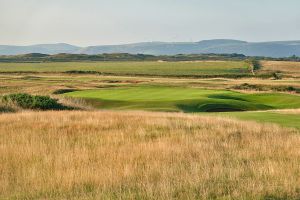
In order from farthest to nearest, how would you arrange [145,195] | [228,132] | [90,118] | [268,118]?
1. [268,118]
2. [90,118]
3. [228,132]
4. [145,195]

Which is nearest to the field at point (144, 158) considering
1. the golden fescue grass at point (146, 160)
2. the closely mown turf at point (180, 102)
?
the golden fescue grass at point (146, 160)

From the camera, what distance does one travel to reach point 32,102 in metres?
30.6

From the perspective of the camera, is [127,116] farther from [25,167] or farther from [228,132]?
[25,167]

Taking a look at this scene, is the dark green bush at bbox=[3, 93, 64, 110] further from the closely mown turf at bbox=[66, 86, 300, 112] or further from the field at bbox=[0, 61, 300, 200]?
the field at bbox=[0, 61, 300, 200]

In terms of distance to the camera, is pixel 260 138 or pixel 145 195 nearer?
pixel 145 195

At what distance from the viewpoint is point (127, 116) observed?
22.9 meters

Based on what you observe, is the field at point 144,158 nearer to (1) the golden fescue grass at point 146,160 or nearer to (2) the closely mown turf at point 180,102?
(1) the golden fescue grass at point 146,160

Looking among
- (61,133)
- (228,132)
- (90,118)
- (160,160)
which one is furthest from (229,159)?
(90,118)

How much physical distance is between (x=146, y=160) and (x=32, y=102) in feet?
63.7

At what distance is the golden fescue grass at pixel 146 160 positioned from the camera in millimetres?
9375

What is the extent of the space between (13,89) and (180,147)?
2384 inches

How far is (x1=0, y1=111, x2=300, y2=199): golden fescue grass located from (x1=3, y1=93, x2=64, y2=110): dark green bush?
9.57 m

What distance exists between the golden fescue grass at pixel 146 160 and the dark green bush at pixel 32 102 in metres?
9.57

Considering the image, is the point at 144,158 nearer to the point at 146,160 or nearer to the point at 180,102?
the point at 146,160
